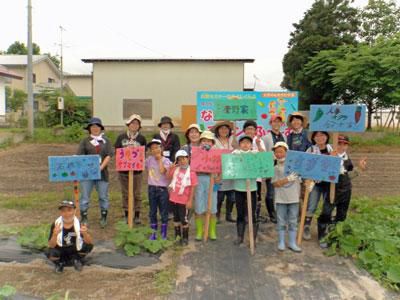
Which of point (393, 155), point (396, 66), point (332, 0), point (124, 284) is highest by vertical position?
point (332, 0)

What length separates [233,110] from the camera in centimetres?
524

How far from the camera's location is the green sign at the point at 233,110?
524cm

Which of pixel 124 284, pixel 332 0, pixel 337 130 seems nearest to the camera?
pixel 124 284

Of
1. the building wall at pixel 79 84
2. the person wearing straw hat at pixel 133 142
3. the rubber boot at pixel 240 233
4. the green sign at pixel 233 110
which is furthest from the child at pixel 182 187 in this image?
the building wall at pixel 79 84

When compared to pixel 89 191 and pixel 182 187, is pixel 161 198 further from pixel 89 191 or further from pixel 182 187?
pixel 89 191

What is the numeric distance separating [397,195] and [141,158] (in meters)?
5.61

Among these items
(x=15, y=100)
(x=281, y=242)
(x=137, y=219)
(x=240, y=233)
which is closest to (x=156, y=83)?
(x=137, y=219)

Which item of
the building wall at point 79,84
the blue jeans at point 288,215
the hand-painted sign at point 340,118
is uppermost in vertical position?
the building wall at point 79,84

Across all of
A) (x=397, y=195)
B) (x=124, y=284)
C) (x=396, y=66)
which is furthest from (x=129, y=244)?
(x=396, y=66)

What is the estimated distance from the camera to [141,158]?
483 cm

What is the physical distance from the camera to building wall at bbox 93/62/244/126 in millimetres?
17656

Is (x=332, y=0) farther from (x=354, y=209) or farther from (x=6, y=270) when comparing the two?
(x=6, y=270)

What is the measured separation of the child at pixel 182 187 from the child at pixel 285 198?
106cm

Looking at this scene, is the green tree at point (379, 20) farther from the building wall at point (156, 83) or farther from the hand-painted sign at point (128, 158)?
the hand-painted sign at point (128, 158)
